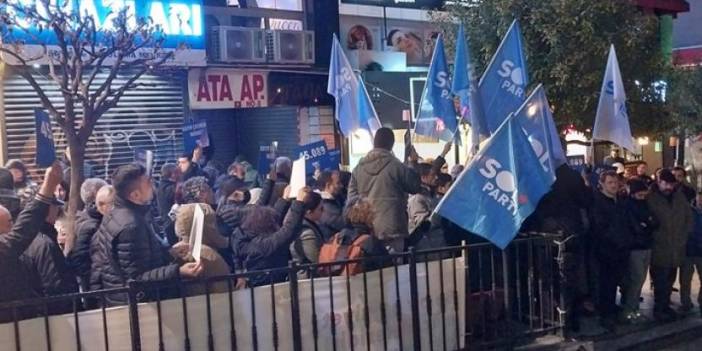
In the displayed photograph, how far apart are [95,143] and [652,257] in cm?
903

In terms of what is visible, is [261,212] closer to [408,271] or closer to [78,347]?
[408,271]

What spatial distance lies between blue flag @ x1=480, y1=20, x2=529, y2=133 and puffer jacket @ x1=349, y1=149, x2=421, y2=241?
47.3 inches

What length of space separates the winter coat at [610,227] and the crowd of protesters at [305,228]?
0.04ft

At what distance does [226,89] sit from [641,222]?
8813mm

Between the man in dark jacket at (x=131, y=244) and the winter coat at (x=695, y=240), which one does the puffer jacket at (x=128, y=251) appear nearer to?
the man in dark jacket at (x=131, y=244)

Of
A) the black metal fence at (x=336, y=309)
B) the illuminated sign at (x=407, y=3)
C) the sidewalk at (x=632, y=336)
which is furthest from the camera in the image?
the illuminated sign at (x=407, y=3)

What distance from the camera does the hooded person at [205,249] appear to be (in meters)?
5.73

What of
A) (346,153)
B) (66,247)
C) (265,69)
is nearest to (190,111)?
(265,69)

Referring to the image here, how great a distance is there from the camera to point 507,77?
26.8ft

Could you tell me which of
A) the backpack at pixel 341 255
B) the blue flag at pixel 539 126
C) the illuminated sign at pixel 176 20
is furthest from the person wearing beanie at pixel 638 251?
the illuminated sign at pixel 176 20

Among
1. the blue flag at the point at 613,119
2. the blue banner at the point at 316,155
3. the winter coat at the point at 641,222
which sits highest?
the blue flag at the point at 613,119

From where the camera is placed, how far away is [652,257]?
8.52 meters

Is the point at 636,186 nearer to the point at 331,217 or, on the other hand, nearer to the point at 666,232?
the point at 666,232

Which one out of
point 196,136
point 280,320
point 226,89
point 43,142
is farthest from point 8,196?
point 226,89
